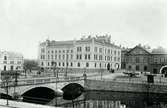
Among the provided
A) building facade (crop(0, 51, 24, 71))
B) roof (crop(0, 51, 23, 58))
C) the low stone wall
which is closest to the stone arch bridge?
the low stone wall

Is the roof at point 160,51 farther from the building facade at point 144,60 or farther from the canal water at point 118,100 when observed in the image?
the canal water at point 118,100

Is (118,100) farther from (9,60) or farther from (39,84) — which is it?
(9,60)

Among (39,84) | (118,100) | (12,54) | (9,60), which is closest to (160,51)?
(118,100)

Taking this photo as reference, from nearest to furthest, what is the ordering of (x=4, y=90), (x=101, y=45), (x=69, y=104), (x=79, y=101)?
1. (x=4, y=90)
2. (x=69, y=104)
3. (x=79, y=101)
4. (x=101, y=45)

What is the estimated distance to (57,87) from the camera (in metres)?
39.5

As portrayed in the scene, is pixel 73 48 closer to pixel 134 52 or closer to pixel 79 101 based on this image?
pixel 134 52

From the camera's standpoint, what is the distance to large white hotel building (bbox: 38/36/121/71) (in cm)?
7256

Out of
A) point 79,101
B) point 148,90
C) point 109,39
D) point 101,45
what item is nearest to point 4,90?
point 79,101

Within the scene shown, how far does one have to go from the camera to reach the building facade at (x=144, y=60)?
78.6 meters

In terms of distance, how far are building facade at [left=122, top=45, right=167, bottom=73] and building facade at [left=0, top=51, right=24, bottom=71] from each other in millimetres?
39367

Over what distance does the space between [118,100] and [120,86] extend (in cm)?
951

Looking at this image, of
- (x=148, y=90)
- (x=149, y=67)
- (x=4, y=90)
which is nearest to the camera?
(x=4, y=90)

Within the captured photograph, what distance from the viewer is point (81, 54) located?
74.4 metres

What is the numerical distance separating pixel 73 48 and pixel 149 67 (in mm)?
26756
